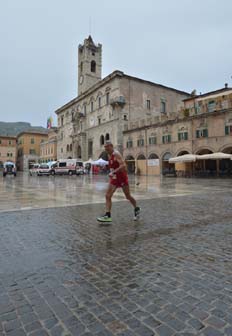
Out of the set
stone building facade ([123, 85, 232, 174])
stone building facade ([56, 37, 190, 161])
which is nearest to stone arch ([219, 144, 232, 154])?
stone building facade ([123, 85, 232, 174])

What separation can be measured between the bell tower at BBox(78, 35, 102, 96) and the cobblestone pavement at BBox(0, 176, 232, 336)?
A: 55052 mm

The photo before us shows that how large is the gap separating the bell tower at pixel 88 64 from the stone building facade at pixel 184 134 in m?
22.7

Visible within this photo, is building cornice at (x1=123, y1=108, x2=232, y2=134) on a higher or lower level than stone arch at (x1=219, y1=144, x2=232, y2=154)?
higher

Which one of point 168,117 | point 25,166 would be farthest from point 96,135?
point 25,166

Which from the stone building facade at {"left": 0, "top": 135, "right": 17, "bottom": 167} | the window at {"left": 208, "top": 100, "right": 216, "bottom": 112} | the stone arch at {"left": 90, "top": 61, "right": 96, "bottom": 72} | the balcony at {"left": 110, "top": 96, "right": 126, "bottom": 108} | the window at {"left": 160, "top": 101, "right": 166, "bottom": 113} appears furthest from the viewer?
the stone building facade at {"left": 0, "top": 135, "right": 17, "bottom": 167}

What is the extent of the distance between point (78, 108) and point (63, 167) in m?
23.2

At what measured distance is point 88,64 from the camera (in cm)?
5569

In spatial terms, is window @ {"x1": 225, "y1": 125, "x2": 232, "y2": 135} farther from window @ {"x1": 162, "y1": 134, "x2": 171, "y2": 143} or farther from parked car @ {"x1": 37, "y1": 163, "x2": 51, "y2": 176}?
parked car @ {"x1": 37, "y1": 163, "x2": 51, "y2": 176}

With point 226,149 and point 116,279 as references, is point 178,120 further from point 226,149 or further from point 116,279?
point 116,279

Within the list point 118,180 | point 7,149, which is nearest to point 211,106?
point 118,180

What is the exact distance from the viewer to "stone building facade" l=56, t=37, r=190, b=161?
4112cm

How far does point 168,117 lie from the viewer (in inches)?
1323

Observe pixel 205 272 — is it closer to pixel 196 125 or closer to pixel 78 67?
pixel 196 125

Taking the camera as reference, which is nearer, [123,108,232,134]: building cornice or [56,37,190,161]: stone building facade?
[123,108,232,134]: building cornice
